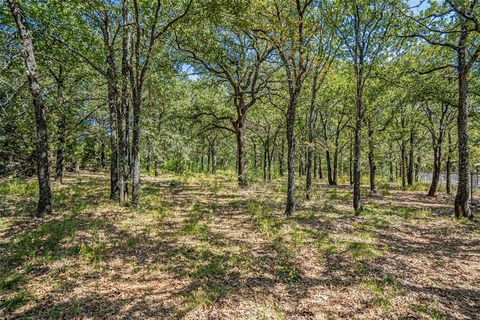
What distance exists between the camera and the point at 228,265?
5.82m

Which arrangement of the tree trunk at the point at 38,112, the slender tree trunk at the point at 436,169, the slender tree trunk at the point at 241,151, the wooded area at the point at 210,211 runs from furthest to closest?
the slender tree trunk at the point at 436,169 → the slender tree trunk at the point at 241,151 → the tree trunk at the point at 38,112 → the wooded area at the point at 210,211

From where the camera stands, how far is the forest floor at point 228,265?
433 centimetres

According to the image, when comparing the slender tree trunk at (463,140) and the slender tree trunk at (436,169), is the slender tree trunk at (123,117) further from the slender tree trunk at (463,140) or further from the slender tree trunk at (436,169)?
the slender tree trunk at (436,169)

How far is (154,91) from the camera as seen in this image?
1681cm

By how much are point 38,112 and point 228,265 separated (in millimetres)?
8340

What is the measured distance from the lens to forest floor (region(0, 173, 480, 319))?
433 cm

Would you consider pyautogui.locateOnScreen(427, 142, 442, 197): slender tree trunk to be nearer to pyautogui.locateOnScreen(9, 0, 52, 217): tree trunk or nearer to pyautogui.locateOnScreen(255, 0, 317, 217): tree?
pyautogui.locateOnScreen(255, 0, 317, 217): tree

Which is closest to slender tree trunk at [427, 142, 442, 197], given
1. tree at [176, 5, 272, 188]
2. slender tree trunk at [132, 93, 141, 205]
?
tree at [176, 5, 272, 188]

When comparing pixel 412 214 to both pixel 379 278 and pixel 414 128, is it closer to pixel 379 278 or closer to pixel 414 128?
pixel 379 278

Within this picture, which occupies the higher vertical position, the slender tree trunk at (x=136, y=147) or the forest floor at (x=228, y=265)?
the slender tree trunk at (x=136, y=147)

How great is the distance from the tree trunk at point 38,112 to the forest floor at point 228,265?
684mm

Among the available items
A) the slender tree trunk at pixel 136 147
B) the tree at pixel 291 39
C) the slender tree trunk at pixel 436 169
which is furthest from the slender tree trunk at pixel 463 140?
the slender tree trunk at pixel 136 147

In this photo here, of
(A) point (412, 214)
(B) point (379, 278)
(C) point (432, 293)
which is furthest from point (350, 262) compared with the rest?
(A) point (412, 214)

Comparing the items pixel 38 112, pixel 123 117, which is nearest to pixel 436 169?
pixel 123 117
